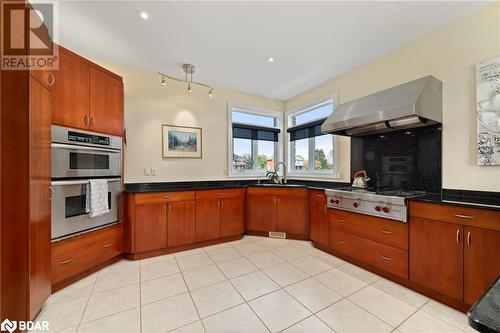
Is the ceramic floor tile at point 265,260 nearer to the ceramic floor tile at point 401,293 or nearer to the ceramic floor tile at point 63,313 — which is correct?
the ceramic floor tile at point 401,293

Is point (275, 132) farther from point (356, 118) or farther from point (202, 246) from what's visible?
point (202, 246)

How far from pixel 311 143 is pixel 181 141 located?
242 centimetres

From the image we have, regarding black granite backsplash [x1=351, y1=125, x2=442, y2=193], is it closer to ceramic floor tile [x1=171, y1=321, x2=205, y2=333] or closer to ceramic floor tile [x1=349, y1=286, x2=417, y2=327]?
ceramic floor tile [x1=349, y1=286, x2=417, y2=327]

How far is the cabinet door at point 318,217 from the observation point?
2.92m

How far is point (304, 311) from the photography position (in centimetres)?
170

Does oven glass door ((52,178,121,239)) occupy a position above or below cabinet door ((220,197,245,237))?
above

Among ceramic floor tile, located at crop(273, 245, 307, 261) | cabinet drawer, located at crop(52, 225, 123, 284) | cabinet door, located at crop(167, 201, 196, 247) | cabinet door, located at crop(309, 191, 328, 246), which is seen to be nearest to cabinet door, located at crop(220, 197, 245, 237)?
cabinet door, located at crop(167, 201, 196, 247)

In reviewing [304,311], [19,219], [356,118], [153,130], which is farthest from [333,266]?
[153,130]

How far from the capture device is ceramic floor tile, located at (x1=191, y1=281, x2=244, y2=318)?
5.66 ft

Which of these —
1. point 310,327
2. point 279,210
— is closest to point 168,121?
point 279,210

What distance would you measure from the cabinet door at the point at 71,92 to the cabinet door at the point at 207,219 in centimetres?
171

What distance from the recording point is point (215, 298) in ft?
6.13

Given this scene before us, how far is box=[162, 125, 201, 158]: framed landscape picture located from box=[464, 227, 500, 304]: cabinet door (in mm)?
3441

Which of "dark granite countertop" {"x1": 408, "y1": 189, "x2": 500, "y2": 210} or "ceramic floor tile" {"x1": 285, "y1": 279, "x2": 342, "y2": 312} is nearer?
"dark granite countertop" {"x1": 408, "y1": 189, "x2": 500, "y2": 210}
